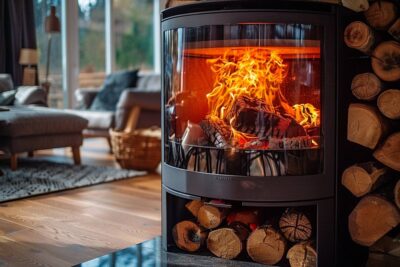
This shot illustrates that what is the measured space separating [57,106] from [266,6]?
433cm

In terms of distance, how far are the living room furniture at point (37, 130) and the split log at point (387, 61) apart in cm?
266

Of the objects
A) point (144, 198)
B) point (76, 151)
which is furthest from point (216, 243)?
point (76, 151)

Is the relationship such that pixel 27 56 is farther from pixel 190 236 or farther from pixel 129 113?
pixel 190 236

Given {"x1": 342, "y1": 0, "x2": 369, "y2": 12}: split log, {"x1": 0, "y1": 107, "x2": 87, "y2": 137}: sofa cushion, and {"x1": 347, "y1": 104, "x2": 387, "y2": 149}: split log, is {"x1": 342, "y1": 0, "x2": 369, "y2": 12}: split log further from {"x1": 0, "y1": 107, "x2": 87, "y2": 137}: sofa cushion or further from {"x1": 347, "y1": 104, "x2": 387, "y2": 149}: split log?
{"x1": 0, "y1": 107, "x2": 87, "y2": 137}: sofa cushion

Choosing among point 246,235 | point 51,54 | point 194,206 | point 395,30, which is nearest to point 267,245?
point 246,235

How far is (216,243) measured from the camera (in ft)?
6.30

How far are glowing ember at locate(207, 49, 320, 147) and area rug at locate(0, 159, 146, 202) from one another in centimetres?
163

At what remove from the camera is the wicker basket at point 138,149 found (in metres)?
3.79

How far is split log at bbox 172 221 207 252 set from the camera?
1.95 m

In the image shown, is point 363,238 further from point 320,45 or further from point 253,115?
point 320,45

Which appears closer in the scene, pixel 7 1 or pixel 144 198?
pixel 144 198

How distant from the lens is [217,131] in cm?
185

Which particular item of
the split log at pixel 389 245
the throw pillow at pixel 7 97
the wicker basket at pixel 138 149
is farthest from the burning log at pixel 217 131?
the throw pillow at pixel 7 97

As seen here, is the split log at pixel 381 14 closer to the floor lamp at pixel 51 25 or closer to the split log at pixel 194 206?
the split log at pixel 194 206
